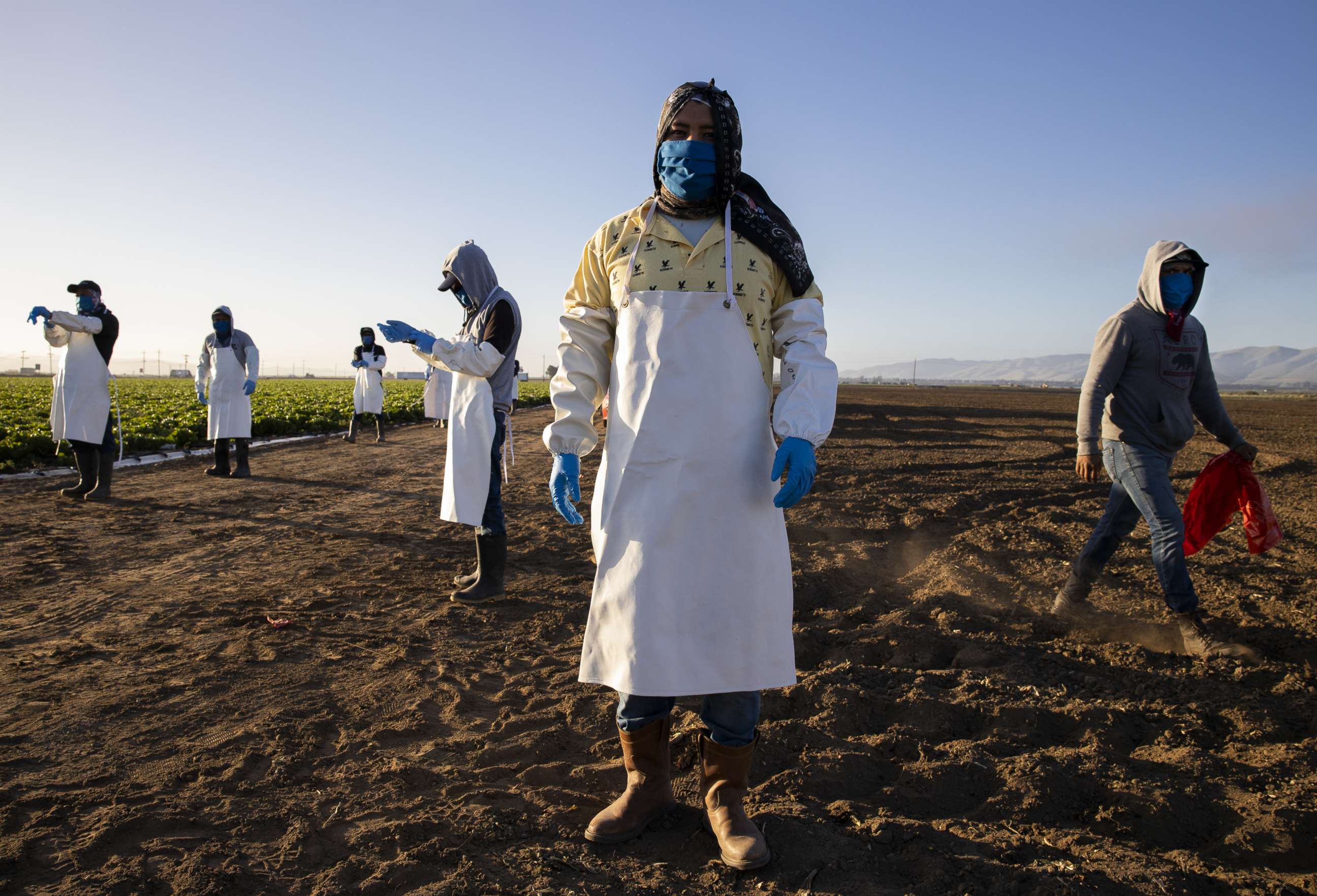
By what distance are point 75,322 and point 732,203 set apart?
25.1 ft

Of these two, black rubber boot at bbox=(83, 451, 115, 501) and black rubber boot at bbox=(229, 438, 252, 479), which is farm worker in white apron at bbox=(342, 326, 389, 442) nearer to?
black rubber boot at bbox=(229, 438, 252, 479)

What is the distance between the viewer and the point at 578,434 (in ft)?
7.85

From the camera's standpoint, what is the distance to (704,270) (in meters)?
2.24

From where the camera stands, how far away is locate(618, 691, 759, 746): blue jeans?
88.7 inches

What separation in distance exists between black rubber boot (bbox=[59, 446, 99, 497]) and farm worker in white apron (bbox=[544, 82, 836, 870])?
25.5 feet

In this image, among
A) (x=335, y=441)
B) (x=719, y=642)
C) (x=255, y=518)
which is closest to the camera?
(x=719, y=642)

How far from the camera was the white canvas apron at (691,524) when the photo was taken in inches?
84.3

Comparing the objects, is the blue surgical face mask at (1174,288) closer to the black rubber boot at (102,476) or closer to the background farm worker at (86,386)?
the background farm worker at (86,386)

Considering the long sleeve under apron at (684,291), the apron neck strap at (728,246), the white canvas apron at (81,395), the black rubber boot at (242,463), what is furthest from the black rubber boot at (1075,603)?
the black rubber boot at (242,463)

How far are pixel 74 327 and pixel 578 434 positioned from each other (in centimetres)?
740

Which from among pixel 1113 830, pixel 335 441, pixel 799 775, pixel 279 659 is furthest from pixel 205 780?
pixel 335 441

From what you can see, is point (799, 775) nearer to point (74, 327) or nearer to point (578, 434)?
point (578, 434)

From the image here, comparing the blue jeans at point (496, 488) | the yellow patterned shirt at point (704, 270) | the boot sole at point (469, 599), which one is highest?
the yellow patterned shirt at point (704, 270)

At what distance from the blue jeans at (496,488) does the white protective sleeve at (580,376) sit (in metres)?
2.20
